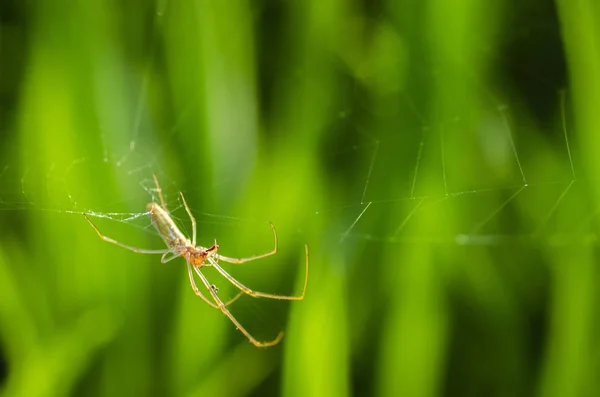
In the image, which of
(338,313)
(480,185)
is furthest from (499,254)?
(338,313)

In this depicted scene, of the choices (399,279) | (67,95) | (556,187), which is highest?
(67,95)

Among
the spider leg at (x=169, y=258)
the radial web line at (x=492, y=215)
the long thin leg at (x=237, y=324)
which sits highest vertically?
the radial web line at (x=492, y=215)

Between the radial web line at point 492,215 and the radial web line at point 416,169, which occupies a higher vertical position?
the radial web line at point 416,169

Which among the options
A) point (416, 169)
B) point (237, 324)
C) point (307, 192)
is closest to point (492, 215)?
point (416, 169)

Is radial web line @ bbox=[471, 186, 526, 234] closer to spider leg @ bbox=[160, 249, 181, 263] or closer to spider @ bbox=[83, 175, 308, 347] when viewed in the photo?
spider @ bbox=[83, 175, 308, 347]

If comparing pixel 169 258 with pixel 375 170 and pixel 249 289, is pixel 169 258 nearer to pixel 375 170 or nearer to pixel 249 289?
pixel 249 289

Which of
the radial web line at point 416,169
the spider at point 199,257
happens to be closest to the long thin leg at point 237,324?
the spider at point 199,257

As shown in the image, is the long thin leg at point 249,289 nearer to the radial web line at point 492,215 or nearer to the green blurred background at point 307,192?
the green blurred background at point 307,192

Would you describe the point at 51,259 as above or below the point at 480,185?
below

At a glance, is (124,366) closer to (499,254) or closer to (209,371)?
(209,371)
